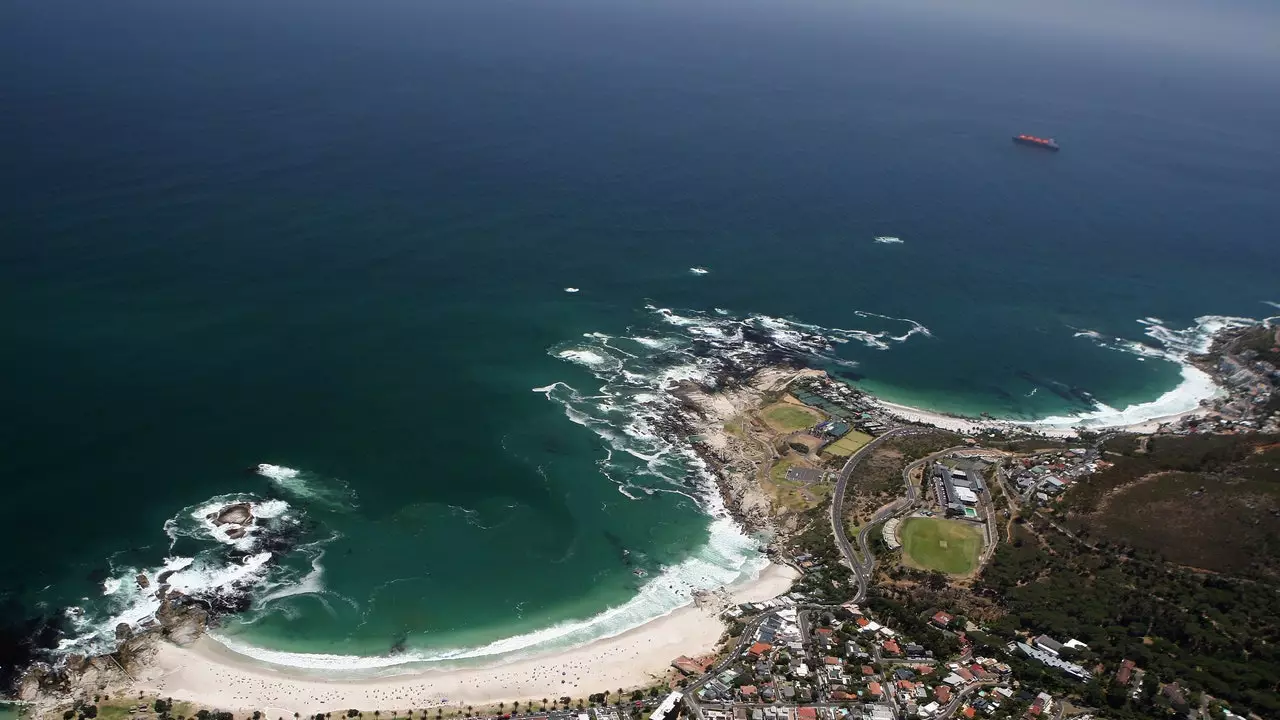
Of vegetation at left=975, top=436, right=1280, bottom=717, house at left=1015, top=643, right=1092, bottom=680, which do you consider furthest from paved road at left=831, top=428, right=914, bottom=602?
house at left=1015, top=643, right=1092, bottom=680

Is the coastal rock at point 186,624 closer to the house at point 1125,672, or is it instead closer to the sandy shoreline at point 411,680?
the sandy shoreline at point 411,680

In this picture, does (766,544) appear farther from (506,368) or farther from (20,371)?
(20,371)

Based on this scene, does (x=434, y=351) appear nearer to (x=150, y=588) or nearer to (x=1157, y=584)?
(x=150, y=588)

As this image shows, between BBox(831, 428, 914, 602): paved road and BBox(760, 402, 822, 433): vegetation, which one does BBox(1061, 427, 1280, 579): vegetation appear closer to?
BBox(831, 428, 914, 602): paved road

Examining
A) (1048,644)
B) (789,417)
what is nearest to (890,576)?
(1048,644)

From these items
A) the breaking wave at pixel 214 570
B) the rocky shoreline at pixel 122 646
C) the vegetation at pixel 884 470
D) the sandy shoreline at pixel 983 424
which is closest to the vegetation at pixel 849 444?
the vegetation at pixel 884 470
